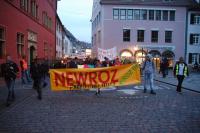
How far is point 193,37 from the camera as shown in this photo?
56.9m

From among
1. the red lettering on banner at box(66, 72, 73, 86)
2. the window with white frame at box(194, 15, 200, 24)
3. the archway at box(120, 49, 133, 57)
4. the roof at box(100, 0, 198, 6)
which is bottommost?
the red lettering on banner at box(66, 72, 73, 86)

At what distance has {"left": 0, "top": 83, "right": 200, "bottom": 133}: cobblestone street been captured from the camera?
27.5 feet

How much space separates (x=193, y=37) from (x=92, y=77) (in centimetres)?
4470

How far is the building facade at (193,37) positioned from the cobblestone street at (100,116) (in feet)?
148

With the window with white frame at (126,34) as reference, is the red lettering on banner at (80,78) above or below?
below

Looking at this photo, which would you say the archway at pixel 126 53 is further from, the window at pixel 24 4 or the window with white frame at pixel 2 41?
the window with white frame at pixel 2 41

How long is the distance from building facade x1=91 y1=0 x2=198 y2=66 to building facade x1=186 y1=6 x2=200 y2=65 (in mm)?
865

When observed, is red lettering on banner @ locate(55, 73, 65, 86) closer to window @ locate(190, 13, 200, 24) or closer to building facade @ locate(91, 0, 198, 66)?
building facade @ locate(91, 0, 198, 66)

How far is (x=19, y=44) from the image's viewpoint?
993 inches

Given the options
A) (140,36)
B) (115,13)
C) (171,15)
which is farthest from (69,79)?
(171,15)

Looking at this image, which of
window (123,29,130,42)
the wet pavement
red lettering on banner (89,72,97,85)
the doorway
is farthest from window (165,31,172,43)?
the wet pavement

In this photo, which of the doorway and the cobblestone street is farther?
the doorway

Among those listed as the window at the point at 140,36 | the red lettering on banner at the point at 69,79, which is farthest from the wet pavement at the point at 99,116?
the window at the point at 140,36

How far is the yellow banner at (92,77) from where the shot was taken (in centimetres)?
1480
